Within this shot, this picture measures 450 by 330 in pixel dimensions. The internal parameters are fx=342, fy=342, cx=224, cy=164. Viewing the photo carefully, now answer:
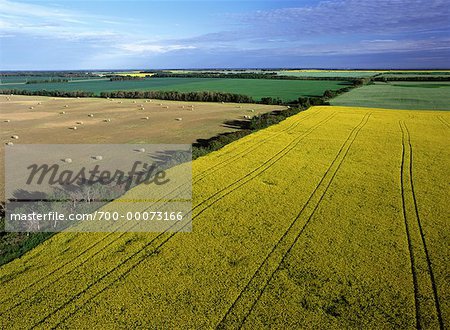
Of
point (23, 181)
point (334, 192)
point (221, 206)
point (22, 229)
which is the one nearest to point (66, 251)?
point (22, 229)

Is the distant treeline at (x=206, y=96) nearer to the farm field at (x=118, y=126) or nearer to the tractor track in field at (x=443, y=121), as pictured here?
the farm field at (x=118, y=126)

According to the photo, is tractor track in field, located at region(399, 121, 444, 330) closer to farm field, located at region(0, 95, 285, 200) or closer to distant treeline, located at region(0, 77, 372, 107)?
farm field, located at region(0, 95, 285, 200)

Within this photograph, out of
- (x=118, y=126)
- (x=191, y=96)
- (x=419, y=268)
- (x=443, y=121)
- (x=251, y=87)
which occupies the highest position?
(x=251, y=87)

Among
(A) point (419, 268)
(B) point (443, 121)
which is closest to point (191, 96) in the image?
(B) point (443, 121)

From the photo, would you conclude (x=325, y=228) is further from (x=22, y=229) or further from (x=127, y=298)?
(x=22, y=229)

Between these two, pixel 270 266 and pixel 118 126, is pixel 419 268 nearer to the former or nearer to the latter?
pixel 270 266
